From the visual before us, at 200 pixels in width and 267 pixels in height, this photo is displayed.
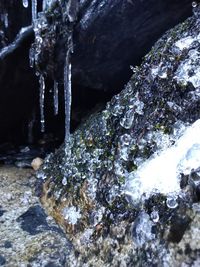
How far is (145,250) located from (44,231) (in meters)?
1.51

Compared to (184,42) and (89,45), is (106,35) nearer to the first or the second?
(89,45)

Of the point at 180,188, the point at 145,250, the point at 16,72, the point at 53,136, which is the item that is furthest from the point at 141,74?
the point at 53,136

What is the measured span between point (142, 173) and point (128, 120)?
0.85m

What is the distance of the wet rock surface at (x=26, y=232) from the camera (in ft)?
11.0

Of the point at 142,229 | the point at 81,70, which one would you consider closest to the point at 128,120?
the point at 142,229

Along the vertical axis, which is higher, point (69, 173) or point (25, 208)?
point (69, 173)

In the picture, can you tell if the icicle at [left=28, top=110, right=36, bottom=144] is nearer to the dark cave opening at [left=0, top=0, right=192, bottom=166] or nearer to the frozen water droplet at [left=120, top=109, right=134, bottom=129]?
the dark cave opening at [left=0, top=0, right=192, bottom=166]

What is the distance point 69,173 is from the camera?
165 inches

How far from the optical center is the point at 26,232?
3805mm

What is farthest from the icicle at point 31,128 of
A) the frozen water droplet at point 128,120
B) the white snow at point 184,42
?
the white snow at point 184,42

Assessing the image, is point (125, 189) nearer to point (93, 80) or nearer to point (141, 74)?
point (141, 74)

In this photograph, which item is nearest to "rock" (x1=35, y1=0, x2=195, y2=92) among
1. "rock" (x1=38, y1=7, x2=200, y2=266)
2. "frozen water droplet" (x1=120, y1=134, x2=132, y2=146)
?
"rock" (x1=38, y1=7, x2=200, y2=266)

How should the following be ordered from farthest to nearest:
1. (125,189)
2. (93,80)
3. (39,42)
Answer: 1. (93,80)
2. (39,42)
3. (125,189)

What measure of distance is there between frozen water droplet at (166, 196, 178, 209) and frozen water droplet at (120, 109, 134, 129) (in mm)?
1226
